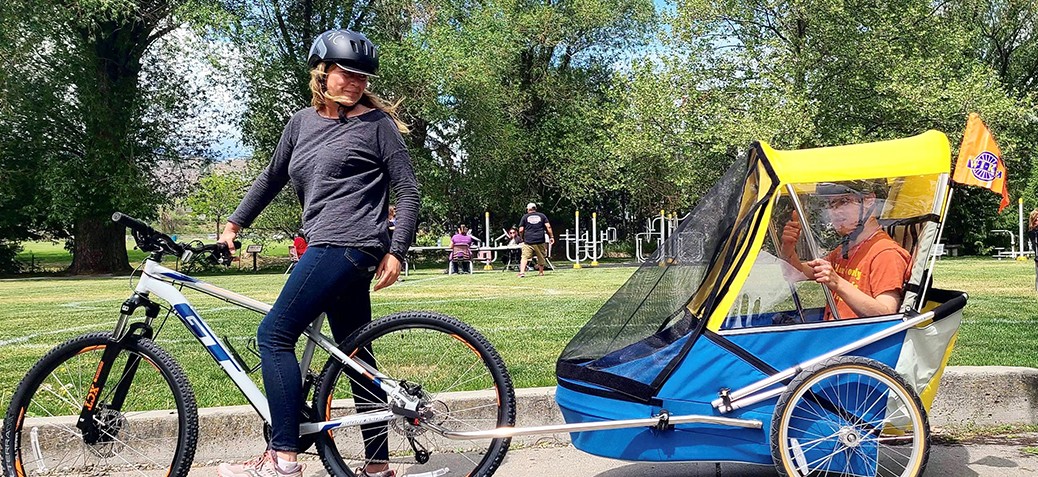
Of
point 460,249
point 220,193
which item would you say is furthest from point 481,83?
point 220,193

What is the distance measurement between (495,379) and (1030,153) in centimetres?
3826

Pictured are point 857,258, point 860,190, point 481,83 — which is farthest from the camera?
point 481,83

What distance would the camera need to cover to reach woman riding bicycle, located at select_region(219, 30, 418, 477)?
3.49 m

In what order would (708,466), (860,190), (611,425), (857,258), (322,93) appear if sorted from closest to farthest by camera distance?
(611,425), (322,93), (860,190), (857,258), (708,466)

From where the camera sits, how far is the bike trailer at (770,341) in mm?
3492

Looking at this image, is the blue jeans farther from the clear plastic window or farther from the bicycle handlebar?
the clear plastic window

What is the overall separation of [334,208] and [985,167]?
2.77 meters

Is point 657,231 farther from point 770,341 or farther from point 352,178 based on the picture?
point 352,178

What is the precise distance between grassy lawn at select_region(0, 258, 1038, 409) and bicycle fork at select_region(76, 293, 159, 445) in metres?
0.48

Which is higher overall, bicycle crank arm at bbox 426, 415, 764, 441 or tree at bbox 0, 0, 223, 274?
tree at bbox 0, 0, 223, 274

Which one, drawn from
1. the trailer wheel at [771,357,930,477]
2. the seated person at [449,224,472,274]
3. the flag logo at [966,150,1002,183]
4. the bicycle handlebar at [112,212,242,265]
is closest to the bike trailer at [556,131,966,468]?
the trailer wheel at [771,357,930,477]

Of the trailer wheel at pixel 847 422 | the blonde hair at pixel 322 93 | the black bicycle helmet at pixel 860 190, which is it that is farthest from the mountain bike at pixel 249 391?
the black bicycle helmet at pixel 860 190

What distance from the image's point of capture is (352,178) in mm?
3539

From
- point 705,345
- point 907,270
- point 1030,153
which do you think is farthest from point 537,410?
point 1030,153
